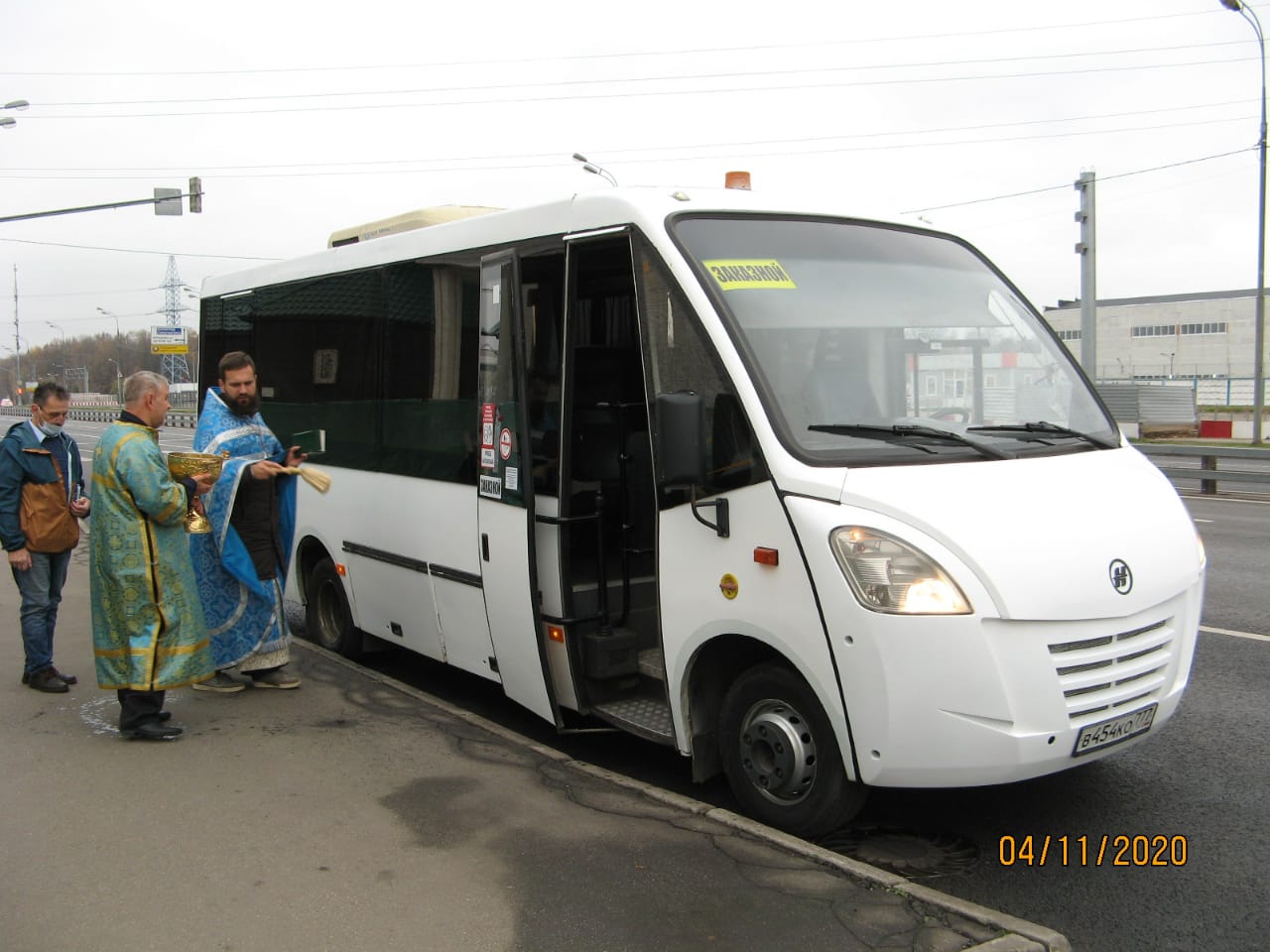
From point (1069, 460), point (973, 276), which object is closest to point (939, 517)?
point (1069, 460)

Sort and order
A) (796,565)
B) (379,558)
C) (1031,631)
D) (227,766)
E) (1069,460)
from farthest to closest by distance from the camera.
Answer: (379,558), (227,766), (1069,460), (796,565), (1031,631)

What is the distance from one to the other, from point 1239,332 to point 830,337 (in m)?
87.9

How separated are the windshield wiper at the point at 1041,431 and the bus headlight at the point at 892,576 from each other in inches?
38.2


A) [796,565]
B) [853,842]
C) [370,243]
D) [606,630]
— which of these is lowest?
[853,842]

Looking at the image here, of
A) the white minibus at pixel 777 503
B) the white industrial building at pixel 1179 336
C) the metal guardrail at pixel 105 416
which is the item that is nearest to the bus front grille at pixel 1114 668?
the white minibus at pixel 777 503

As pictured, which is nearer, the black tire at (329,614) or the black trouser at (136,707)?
the black trouser at (136,707)

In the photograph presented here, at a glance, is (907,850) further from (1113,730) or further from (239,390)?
(239,390)

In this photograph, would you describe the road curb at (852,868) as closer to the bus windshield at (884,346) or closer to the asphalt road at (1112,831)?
the asphalt road at (1112,831)

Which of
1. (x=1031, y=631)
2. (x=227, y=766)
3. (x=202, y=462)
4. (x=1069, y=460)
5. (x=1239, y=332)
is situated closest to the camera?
(x=1031, y=631)

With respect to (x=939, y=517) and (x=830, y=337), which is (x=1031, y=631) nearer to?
(x=939, y=517)

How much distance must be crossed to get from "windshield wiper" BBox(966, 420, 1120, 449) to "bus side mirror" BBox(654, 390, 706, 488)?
1.18 metres

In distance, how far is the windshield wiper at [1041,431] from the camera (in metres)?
4.68

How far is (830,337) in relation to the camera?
4613mm
